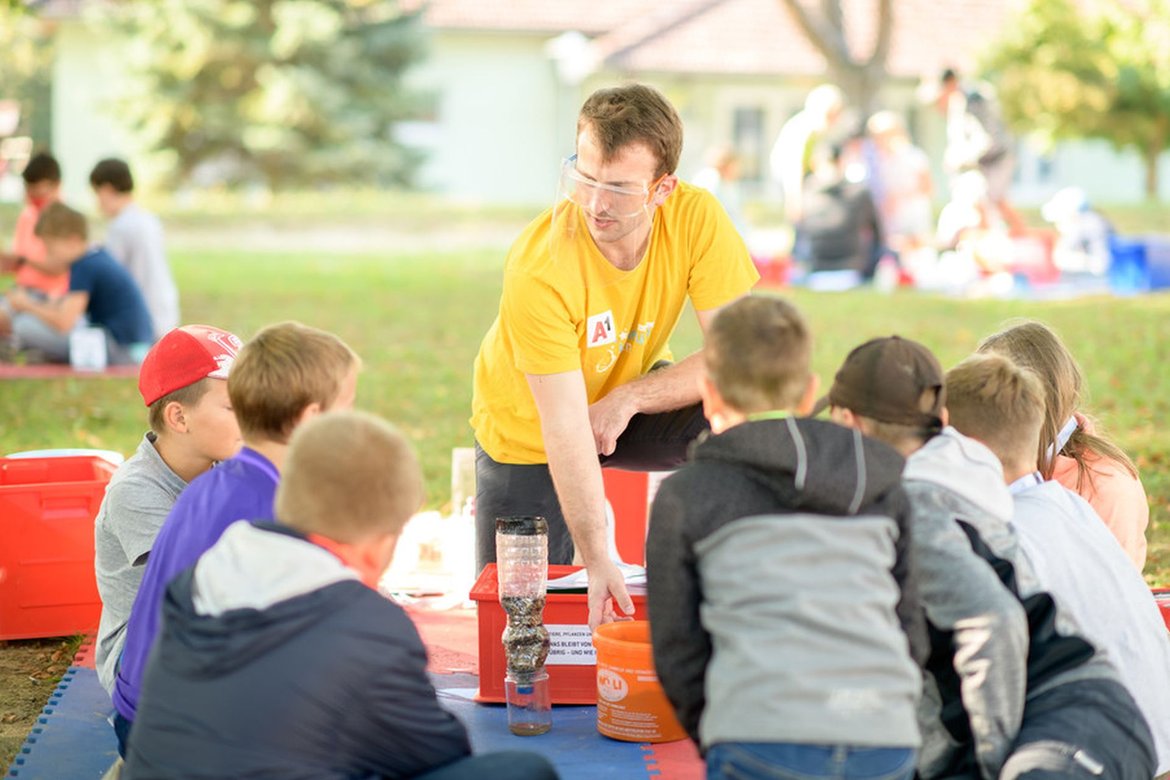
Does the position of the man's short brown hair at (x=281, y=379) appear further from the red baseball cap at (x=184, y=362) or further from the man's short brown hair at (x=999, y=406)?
the man's short brown hair at (x=999, y=406)

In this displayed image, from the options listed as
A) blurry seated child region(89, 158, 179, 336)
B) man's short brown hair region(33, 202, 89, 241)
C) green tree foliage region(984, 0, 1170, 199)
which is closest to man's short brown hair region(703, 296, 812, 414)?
man's short brown hair region(33, 202, 89, 241)

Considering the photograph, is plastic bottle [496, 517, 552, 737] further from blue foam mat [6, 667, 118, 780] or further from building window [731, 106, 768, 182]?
building window [731, 106, 768, 182]

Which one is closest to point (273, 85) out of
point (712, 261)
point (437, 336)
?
point (437, 336)

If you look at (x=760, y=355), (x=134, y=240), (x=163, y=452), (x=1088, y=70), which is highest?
(x=1088, y=70)

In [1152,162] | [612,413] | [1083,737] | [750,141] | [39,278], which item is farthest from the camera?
[750,141]

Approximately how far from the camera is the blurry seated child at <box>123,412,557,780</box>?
8.67 ft

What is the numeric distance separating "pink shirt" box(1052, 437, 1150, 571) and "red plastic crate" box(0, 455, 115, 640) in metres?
3.04

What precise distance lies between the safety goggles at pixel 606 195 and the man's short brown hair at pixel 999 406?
1.07 metres

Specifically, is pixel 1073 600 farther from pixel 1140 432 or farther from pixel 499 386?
pixel 1140 432

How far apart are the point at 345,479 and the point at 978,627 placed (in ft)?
4.31

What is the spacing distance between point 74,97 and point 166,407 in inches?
1187

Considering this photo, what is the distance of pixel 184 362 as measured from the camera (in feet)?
13.0

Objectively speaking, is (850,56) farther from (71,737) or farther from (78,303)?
(71,737)

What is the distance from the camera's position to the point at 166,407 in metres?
3.96
